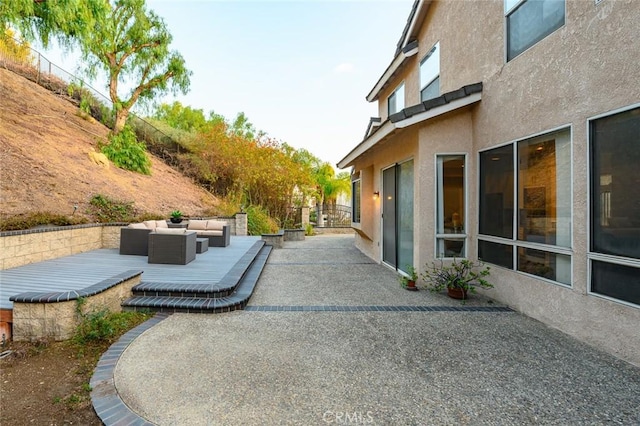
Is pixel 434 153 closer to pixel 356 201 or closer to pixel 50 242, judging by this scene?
pixel 356 201

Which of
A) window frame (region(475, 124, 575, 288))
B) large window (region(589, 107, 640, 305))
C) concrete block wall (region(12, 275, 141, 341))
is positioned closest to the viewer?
large window (region(589, 107, 640, 305))

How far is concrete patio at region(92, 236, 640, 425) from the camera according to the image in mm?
2299

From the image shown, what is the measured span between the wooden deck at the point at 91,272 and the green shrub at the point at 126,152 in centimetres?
788

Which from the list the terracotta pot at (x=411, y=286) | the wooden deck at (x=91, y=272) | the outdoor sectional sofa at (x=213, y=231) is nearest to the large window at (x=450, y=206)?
the terracotta pot at (x=411, y=286)

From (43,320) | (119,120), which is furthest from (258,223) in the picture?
(43,320)

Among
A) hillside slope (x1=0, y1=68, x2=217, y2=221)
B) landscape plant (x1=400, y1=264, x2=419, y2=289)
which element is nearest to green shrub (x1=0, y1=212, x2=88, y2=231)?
hillside slope (x1=0, y1=68, x2=217, y2=221)

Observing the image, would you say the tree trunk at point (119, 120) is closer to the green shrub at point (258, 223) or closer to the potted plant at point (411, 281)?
the green shrub at point (258, 223)

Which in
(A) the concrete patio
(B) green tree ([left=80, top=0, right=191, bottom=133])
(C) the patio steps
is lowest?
(A) the concrete patio

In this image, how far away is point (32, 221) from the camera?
22.7ft

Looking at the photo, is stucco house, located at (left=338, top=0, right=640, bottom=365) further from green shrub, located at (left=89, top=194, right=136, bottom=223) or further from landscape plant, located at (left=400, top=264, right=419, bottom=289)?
green shrub, located at (left=89, top=194, right=136, bottom=223)

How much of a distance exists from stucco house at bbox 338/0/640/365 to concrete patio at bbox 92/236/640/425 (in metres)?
0.68

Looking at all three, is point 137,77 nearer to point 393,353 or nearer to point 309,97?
point 309,97

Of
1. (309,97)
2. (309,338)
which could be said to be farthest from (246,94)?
(309,338)

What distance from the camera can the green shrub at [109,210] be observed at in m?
9.88
